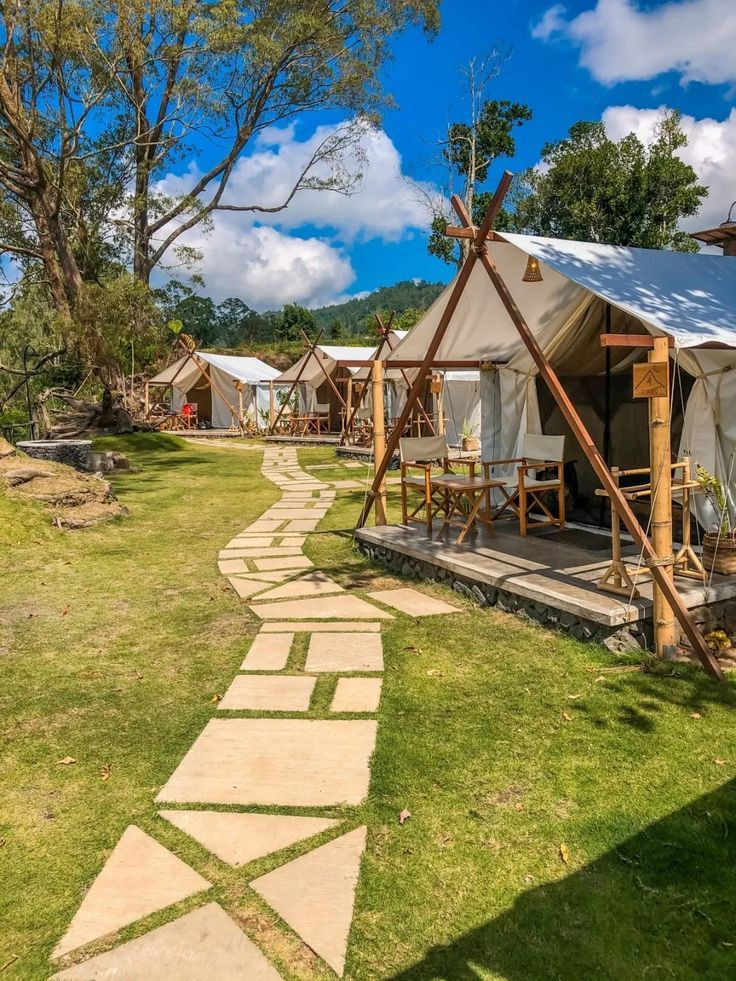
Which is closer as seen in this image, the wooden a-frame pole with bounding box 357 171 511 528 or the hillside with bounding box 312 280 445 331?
the wooden a-frame pole with bounding box 357 171 511 528

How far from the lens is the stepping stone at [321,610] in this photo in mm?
4895

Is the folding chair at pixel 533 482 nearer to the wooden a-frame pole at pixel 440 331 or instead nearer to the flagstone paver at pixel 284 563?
the wooden a-frame pole at pixel 440 331

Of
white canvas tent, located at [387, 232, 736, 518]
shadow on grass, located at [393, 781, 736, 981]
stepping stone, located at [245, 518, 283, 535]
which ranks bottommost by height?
shadow on grass, located at [393, 781, 736, 981]

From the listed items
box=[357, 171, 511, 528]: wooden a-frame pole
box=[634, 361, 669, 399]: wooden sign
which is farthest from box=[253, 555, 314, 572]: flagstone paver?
box=[634, 361, 669, 399]: wooden sign

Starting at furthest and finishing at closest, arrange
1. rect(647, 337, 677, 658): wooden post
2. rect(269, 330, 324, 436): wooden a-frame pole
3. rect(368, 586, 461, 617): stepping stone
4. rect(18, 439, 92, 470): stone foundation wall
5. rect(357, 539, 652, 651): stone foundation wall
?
rect(269, 330, 324, 436): wooden a-frame pole → rect(18, 439, 92, 470): stone foundation wall → rect(368, 586, 461, 617): stepping stone → rect(357, 539, 652, 651): stone foundation wall → rect(647, 337, 677, 658): wooden post

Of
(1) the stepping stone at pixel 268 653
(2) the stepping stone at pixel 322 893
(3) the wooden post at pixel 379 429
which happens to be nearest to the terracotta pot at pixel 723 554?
(1) the stepping stone at pixel 268 653

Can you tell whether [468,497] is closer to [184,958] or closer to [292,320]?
[184,958]

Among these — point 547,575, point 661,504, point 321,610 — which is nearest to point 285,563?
point 321,610

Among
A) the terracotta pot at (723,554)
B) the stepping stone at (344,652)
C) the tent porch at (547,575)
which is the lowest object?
the stepping stone at (344,652)

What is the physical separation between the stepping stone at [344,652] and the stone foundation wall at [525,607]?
0.98m

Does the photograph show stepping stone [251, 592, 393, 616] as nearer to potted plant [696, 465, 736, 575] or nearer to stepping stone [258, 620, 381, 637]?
stepping stone [258, 620, 381, 637]

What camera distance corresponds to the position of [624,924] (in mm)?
2057

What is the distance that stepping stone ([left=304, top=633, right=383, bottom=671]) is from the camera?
3994mm

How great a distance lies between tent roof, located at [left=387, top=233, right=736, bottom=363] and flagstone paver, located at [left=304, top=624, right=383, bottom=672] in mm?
2564
